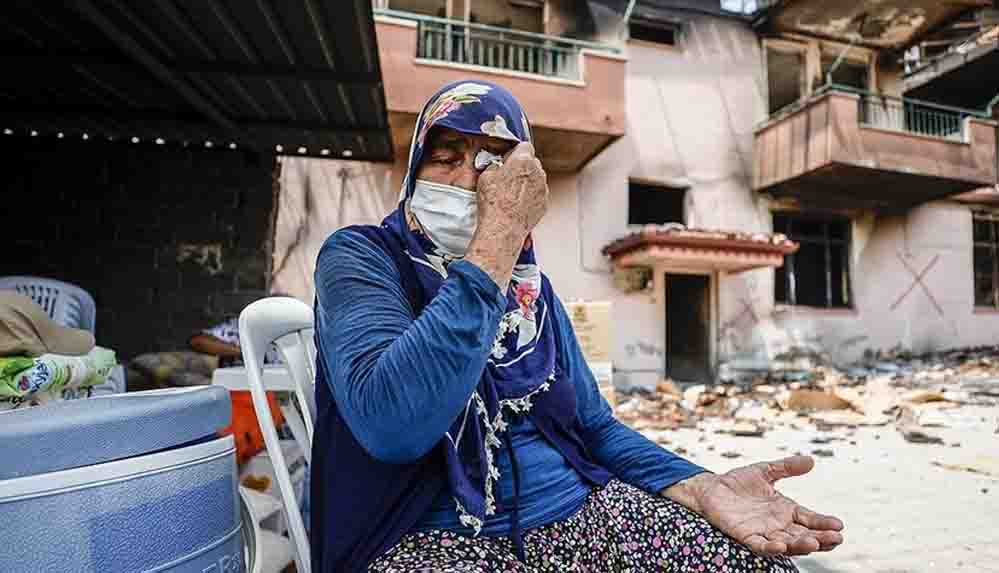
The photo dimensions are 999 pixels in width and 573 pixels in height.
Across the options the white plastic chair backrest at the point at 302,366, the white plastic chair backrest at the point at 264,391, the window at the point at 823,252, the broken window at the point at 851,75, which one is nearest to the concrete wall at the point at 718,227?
the window at the point at 823,252

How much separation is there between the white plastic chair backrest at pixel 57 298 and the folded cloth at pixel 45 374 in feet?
4.18

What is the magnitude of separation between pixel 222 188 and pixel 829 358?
1008 cm

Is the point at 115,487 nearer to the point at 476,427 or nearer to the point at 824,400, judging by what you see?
the point at 476,427

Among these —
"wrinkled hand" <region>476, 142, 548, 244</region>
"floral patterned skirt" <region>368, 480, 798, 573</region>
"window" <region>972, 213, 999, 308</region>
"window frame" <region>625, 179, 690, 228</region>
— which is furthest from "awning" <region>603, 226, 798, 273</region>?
"wrinkled hand" <region>476, 142, 548, 244</region>

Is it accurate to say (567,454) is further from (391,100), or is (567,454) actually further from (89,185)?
(391,100)

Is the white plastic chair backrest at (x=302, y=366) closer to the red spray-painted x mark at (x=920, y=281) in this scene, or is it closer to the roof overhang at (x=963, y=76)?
the red spray-painted x mark at (x=920, y=281)

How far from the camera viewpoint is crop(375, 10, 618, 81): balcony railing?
7871 mm

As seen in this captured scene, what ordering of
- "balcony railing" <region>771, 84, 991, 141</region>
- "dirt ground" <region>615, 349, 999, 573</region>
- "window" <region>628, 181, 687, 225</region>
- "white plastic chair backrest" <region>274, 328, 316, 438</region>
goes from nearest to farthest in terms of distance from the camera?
"white plastic chair backrest" <region>274, 328, 316, 438</region>
"dirt ground" <region>615, 349, 999, 573</region>
"window" <region>628, 181, 687, 225</region>
"balcony railing" <region>771, 84, 991, 141</region>

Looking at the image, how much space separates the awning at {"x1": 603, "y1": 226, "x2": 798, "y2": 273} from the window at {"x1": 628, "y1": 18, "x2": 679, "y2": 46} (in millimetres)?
3972

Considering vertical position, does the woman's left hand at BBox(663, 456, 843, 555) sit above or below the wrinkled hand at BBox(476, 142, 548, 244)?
below

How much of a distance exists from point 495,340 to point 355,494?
370mm

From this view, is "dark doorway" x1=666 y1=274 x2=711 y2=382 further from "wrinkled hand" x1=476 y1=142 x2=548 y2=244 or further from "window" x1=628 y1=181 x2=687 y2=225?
"wrinkled hand" x1=476 y1=142 x2=548 y2=244

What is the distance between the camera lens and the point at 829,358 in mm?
10398

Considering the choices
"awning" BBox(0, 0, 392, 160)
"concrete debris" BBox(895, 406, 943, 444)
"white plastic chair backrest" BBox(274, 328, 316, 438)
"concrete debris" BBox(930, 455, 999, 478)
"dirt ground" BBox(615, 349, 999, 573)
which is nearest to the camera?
"white plastic chair backrest" BBox(274, 328, 316, 438)
